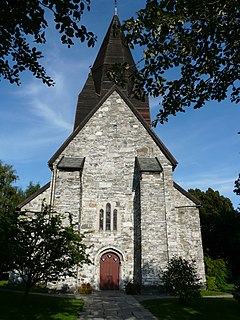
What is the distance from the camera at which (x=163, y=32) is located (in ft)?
17.2

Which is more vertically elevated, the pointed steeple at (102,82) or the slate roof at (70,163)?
the pointed steeple at (102,82)

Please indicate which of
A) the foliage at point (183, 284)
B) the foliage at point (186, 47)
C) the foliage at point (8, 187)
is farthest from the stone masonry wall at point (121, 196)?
the foliage at point (8, 187)

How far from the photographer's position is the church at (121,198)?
15250 millimetres

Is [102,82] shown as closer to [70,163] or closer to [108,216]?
[70,163]

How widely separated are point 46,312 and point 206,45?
9.15 meters

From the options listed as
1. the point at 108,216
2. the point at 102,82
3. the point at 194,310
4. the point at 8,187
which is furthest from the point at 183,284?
the point at 8,187

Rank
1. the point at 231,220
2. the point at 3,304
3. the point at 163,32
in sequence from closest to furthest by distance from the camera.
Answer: the point at 163,32
the point at 3,304
the point at 231,220

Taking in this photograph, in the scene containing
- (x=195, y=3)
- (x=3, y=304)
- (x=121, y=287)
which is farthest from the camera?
(x=121, y=287)

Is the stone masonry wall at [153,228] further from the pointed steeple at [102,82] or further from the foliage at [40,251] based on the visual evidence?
the pointed steeple at [102,82]

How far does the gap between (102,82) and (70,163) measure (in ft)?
32.2

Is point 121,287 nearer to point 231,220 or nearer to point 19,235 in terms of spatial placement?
point 19,235

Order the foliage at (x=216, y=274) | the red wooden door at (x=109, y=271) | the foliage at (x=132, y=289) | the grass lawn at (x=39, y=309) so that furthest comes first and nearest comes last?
the foliage at (x=216, y=274)
the red wooden door at (x=109, y=271)
the foliage at (x=132, y=289)
the grass lawn at (x=39, y=309)

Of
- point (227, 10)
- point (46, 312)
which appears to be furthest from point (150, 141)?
point (227, 10)

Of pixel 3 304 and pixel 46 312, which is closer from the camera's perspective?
pixel 46 312
